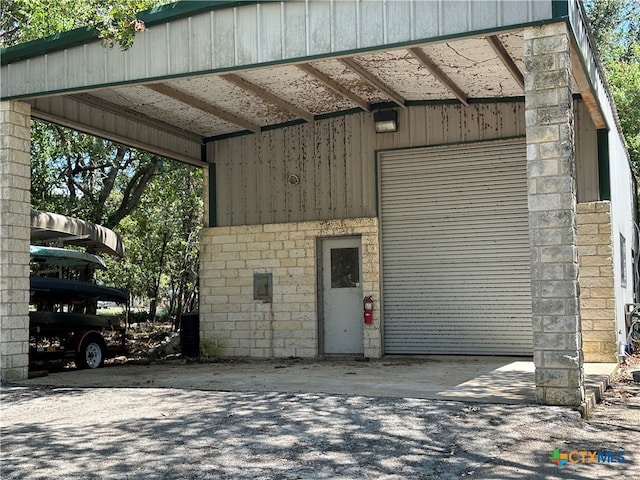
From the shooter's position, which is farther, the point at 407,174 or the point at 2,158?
the point at 407,174

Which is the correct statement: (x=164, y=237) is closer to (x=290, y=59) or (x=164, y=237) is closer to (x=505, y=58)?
(x=290, y=59)

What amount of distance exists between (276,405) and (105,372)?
509cm

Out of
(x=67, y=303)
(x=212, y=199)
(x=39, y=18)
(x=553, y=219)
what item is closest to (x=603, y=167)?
(x=553, y=219)

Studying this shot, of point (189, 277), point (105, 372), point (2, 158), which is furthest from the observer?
point (189, 277)

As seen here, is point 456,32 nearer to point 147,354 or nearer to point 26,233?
point 26,233

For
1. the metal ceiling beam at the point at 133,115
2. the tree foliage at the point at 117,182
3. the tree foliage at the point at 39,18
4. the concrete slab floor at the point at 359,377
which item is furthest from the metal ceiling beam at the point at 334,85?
the concrete slab floor at the point at 359,377

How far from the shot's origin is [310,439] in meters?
6.57

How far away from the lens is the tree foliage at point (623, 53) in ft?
74.7

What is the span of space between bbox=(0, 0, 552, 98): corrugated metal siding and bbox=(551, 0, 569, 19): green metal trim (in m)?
0.05

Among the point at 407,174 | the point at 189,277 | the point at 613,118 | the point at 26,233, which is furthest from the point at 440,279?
the point at 189,277

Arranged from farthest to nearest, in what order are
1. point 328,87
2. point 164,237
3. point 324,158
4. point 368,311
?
point 164,237 → point 324,158 → point 368,311 → point 328,87

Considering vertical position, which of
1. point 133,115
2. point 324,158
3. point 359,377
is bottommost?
point 359,377

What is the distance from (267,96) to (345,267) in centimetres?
370

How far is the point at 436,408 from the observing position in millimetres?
7578
